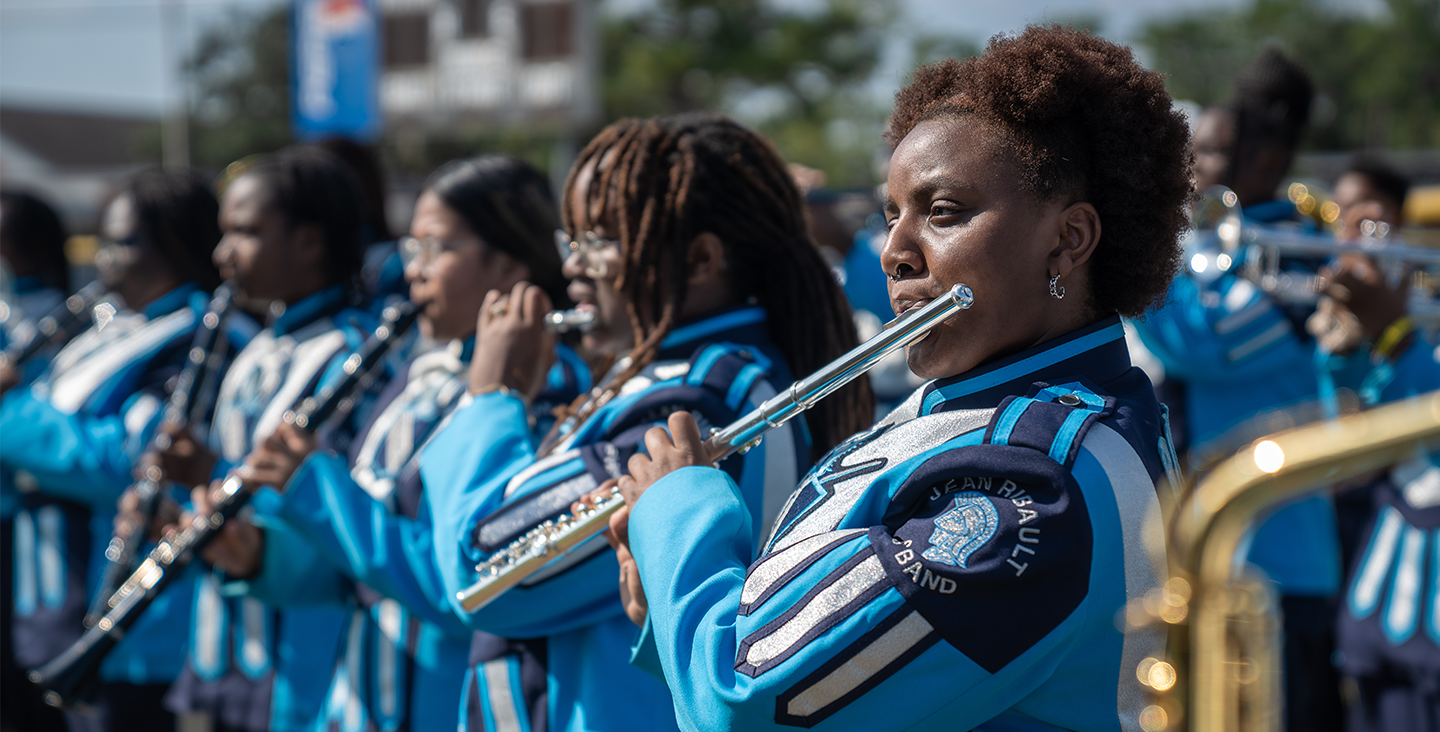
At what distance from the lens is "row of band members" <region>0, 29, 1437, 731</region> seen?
1398 mm

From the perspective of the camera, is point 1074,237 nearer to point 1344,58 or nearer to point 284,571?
point 284,571

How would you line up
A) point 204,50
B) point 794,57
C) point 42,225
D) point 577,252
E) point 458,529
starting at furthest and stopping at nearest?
point 204,50
point 794,57
point 42,225
point 577,252
point 458,529

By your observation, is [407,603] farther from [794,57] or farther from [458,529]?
[794,57]

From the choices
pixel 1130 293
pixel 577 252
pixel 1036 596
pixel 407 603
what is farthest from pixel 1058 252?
pixel 407 603

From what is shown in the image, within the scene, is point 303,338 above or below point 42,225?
above

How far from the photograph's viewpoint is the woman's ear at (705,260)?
8.01ft

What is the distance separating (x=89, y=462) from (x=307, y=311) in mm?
840

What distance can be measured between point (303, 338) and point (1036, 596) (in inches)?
122

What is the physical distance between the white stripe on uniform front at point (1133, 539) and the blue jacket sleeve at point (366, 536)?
1.44 meters

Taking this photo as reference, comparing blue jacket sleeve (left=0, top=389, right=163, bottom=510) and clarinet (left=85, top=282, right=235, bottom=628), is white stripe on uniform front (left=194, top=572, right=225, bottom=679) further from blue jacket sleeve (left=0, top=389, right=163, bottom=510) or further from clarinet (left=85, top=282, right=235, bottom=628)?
blue jacket sleeve (left=0, top=389, right=163, bottom=510)

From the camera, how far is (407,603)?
8.41 ft

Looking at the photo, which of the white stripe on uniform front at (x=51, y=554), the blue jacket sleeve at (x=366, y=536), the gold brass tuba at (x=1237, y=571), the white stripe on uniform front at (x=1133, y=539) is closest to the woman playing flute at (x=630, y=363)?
the blue jacket sleeve at (x=366, y=536)

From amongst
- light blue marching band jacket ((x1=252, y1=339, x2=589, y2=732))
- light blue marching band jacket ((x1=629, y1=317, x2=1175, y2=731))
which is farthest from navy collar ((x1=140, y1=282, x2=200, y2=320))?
light blue marching band jacket ((x1=629, y1=317, x2=1175, y2=731))

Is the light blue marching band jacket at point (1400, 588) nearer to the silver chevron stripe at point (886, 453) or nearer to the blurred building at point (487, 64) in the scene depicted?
the silver chevron stripe at point (886, 453)
